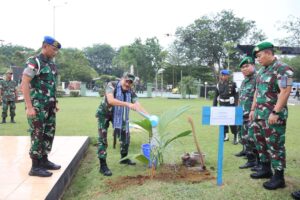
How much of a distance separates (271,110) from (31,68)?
108 inches

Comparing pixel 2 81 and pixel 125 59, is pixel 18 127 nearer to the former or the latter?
pixel 2 81

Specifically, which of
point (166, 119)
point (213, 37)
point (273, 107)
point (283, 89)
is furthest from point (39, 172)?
point (213, 37)

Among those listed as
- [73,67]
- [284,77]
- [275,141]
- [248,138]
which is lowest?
[248,138]

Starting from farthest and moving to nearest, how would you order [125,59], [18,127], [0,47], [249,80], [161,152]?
[0,47] < [125,59] < [18,127] < [249,80] < [161,152]

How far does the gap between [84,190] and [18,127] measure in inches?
218

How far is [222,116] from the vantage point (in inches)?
142

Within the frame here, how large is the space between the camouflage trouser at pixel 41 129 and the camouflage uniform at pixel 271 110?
250 cm

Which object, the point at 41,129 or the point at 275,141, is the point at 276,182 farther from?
the point at 41,129

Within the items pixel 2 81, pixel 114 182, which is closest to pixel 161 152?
pixel 114 182

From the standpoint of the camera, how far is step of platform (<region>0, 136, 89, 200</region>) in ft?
10.7

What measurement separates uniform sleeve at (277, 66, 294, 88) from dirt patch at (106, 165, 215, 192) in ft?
4.84

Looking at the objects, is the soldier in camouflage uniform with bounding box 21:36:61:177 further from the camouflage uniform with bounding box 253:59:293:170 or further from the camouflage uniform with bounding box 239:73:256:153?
the camouflage uniform with bounding box 239:73:256:153

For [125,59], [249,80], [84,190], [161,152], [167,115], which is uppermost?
[125,59]

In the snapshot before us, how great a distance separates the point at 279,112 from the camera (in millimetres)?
3389
